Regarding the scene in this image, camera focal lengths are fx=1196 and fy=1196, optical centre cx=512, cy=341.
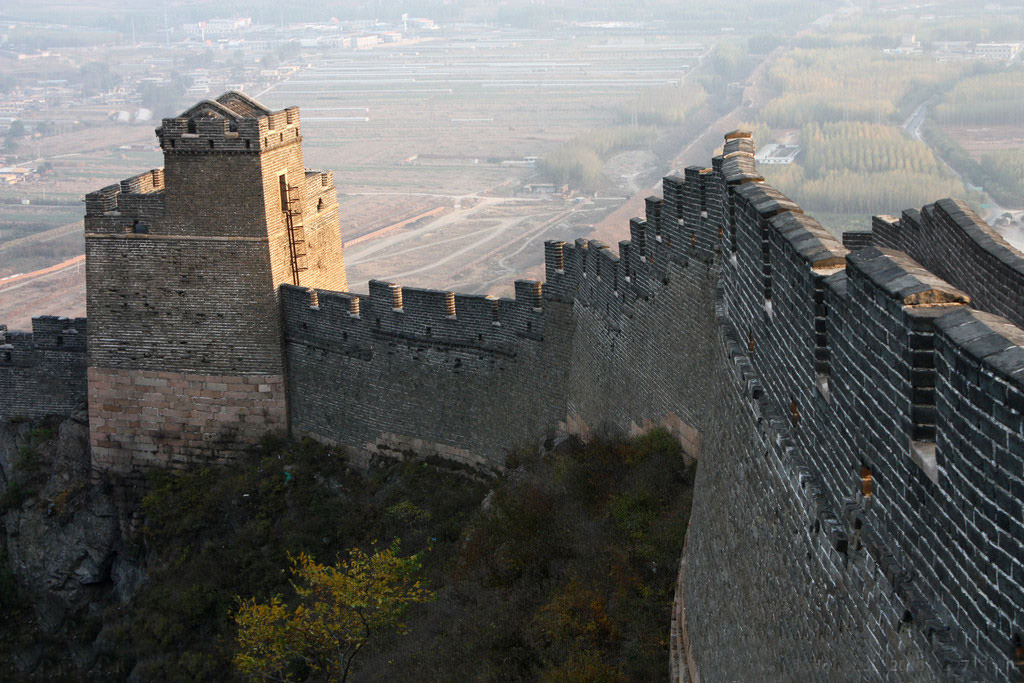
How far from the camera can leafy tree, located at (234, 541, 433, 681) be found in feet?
44.4

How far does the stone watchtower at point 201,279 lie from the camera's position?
17539 mm

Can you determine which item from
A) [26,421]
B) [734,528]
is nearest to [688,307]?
[734,528]

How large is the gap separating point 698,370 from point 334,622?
5.15 meters

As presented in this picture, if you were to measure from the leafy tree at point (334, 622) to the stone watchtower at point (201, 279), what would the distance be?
4.96 m

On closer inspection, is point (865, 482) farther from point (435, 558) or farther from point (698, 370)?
point (435, 558)

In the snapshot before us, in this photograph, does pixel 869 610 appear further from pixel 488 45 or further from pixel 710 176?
pixel 488 45

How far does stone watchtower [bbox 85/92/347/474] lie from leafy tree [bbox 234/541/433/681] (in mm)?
4960

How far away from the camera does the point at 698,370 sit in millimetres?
12250

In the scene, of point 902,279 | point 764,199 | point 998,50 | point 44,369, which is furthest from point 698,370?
point 998,50

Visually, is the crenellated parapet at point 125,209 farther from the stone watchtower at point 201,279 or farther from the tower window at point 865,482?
the tower window at point 865,482

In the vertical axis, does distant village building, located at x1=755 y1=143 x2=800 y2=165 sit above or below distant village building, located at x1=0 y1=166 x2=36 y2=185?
above

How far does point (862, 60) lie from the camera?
10588 centimetres

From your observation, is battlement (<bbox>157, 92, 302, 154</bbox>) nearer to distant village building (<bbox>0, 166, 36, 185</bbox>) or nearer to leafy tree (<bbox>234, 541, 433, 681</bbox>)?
leafy tree (<bbox>234, 541, 433, 681</bbox>)

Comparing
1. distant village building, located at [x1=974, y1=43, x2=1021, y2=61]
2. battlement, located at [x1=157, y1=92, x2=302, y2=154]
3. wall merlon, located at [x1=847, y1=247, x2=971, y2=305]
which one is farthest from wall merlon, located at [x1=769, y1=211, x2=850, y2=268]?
distant village building, located at [x1=974, y1=43, x2=1021, y2=61]
